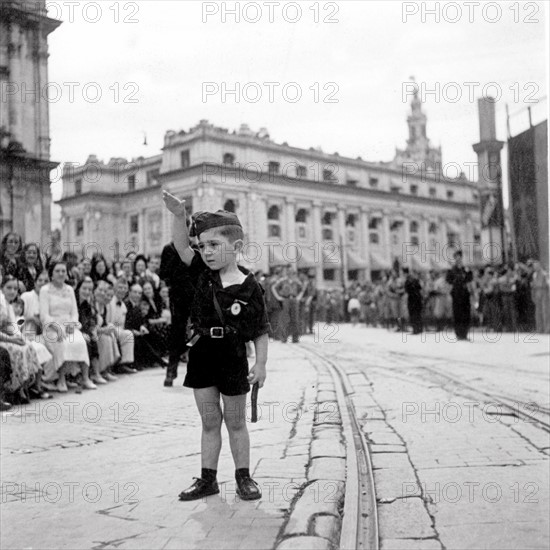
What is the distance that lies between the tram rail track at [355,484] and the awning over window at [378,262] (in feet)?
1.29

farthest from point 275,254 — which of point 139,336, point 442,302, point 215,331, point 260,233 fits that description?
point 139,336

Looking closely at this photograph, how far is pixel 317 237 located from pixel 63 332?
Answer: 1.77 m

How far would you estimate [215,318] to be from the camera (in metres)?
2.01

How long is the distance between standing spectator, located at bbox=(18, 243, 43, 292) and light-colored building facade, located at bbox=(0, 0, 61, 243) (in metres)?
0.10

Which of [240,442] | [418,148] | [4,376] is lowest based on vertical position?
[240,442]

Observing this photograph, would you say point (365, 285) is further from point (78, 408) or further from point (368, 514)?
point (78, 408)

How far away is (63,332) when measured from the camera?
3.45 meters

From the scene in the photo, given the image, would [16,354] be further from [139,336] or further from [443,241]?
[443,241]

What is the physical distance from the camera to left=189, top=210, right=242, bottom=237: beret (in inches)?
74.2

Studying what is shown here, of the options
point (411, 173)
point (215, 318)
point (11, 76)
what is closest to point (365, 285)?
point (411, 173)

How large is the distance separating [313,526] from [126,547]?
1.70 ft

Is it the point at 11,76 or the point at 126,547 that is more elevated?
the point at 11,76

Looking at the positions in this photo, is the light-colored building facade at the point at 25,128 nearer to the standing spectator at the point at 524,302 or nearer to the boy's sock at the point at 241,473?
the boy's sock at the point at 241,473

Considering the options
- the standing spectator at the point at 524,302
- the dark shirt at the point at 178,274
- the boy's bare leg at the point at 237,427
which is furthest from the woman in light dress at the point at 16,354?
the standing spectator at the point at 524,302
